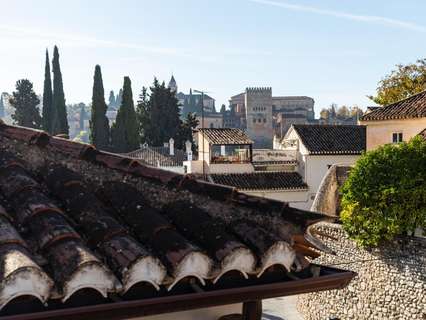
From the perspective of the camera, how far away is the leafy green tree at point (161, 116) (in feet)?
144

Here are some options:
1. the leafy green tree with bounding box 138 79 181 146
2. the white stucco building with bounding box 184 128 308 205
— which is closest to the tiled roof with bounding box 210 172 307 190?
the white stucco building with bounding box 184 128 308 205

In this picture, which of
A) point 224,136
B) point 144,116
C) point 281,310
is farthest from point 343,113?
point 281,310

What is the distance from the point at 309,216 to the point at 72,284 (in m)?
1.53

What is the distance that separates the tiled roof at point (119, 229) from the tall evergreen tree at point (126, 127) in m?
43.0

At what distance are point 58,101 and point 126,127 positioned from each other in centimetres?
996

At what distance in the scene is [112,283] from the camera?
7.67 feet

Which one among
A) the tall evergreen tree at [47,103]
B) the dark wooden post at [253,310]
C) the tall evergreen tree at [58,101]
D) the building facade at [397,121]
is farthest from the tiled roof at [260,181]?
the tall evergreen tree at [47,103]

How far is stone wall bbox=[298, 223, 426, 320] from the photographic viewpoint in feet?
42.6

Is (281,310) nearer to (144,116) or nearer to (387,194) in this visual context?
(387,194)

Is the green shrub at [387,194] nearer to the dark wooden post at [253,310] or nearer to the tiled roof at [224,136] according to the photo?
the dark wooden post at [253,310]

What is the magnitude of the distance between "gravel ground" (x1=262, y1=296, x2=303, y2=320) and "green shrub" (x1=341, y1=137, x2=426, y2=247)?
13.3 ft

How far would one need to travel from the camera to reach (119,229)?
273 cm

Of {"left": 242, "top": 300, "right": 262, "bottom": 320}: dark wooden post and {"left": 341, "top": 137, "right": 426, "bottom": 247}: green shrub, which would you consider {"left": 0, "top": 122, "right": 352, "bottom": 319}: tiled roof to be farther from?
{"left": 341, "top": 137, "right": 426, "bottom": 247}: green shrub

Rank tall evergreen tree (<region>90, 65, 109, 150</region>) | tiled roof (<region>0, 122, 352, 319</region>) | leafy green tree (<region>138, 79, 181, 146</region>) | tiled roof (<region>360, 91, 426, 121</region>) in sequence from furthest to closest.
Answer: tall evergreen tree (<region>90, 65, 109, 150</region>) < leafy green tree (<region>138, 79, 181, 146</region>) < tiled roof (<region>360, 91, 426, 121</region>) < tiled roof (<region>0, 122, 352, 319</region>)
